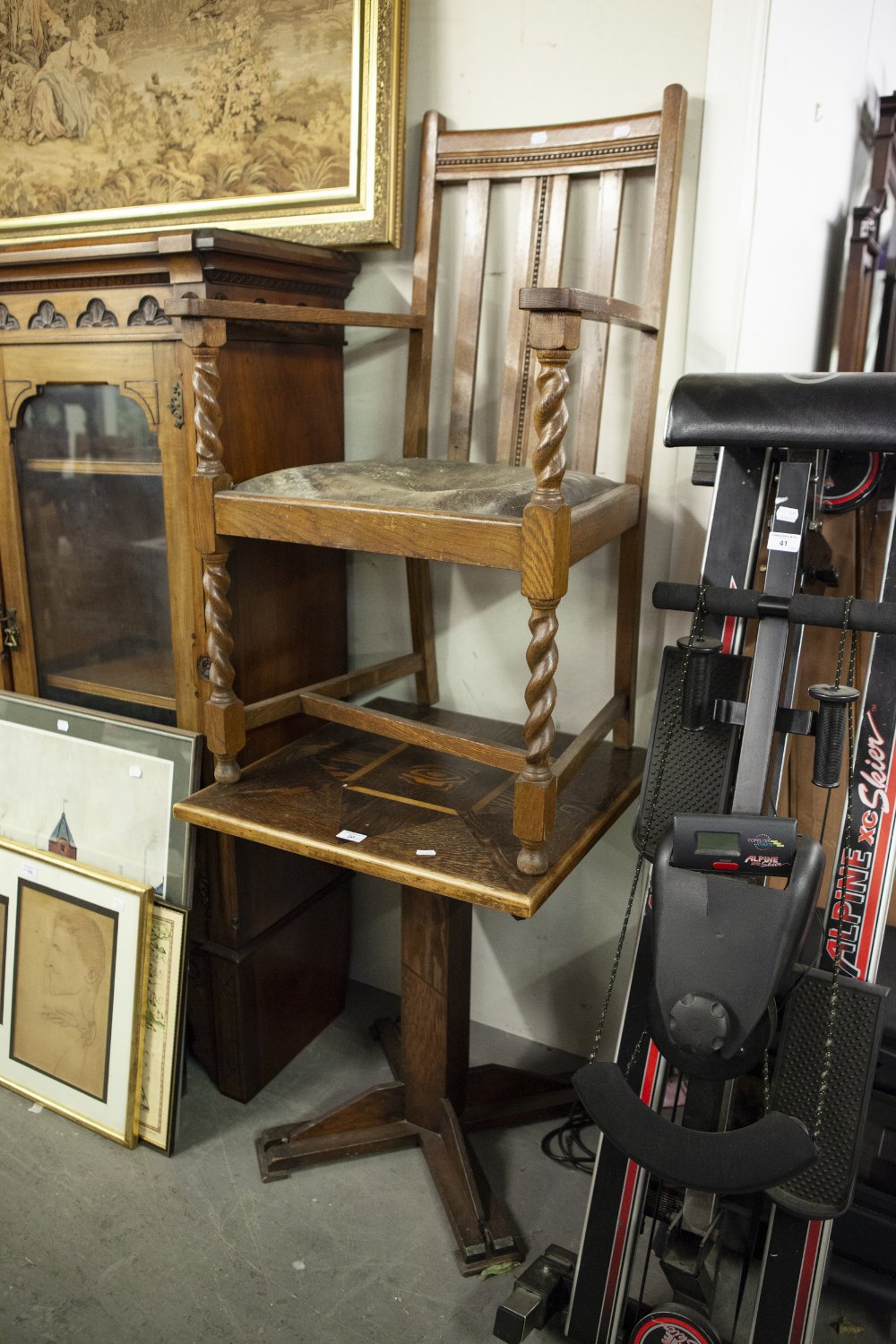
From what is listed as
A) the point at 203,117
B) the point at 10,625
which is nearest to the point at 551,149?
the point at 203,117

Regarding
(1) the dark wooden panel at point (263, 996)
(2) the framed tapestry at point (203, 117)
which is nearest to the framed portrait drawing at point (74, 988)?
(1) the dark wooden panel at point (263, 996)

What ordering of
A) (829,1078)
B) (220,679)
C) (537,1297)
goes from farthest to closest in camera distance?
(220,679) < (537,1297) < (829,1078)

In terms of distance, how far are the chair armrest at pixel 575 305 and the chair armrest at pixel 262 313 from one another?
44cm

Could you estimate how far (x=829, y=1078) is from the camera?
3.81 feet

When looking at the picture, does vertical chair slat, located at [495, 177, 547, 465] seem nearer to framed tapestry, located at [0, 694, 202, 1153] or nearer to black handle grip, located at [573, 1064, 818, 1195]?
Result: framed tapestry, located at [0, 694, 202, 1153]

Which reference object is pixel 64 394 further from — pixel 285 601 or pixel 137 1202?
pixel 137 1202

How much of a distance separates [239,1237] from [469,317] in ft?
5.10

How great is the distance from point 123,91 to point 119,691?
45.8 inches

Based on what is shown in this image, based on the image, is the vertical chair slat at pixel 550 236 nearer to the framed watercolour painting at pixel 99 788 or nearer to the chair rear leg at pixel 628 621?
the chair rear leg at pixel 628 621

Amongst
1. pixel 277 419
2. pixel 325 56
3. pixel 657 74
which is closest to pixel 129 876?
pixel 277 419

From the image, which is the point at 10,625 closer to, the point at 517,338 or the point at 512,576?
the point at 512,576

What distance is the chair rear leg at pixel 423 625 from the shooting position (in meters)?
1.86

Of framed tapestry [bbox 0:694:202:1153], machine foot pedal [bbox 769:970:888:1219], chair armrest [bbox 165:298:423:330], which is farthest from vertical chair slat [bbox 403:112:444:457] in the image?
machine foot pedal [bbox 769:970:888:1219]

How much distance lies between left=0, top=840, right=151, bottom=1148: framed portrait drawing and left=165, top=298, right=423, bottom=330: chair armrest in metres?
0.96
